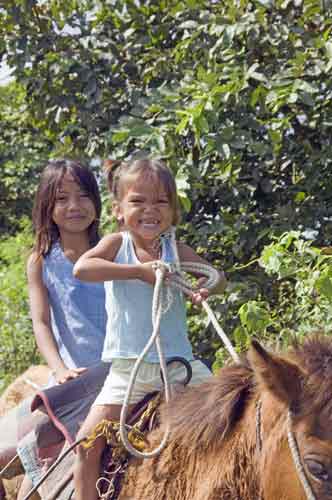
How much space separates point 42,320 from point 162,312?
1.03m

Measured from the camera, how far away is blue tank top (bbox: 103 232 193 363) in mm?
3281

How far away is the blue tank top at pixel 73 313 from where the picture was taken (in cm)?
407

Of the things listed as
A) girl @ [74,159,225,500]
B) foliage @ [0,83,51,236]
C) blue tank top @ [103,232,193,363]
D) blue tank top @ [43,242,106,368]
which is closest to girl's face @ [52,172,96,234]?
blue tank top @ [43,242,106,368]

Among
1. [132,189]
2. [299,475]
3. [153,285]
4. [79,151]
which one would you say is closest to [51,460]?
[153,285]

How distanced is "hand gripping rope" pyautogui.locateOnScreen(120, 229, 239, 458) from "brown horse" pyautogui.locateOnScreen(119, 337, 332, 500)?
10 centimetres

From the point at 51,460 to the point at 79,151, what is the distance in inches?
158

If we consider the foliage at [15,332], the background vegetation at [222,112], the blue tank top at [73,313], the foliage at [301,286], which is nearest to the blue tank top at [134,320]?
the blue tank top at [73,313]

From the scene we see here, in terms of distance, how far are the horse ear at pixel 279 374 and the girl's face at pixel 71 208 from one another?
6.54 ft

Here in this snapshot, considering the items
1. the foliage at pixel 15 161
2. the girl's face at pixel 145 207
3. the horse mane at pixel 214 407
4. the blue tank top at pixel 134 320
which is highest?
the foliage at pixel 15 161

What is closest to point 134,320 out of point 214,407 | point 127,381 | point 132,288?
point 132,288

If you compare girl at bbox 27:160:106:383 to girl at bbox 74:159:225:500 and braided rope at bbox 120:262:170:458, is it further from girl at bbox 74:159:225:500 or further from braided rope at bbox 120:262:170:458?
braided rope at bbox 120:262:170:458

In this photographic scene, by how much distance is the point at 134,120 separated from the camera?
5.85 meters

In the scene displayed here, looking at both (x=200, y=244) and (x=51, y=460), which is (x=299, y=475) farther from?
(x=200, y=244)

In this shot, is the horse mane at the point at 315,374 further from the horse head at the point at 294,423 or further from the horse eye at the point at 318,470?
the horse eye at the point at 318,470
